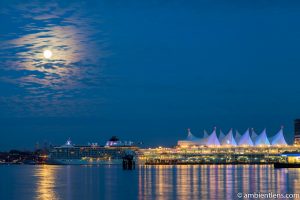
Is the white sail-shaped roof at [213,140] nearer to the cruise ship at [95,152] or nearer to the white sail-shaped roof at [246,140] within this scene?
the white sail-shaped roof at [246,140]

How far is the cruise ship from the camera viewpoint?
4818 inches

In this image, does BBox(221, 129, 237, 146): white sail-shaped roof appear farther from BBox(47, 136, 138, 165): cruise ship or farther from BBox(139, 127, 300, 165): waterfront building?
BBox(47, 136, 138, 165): cruise ship

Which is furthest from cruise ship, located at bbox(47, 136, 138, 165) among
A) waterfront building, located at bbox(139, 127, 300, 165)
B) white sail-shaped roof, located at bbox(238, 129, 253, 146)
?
white sail-shaped roof, located at bbox(238, 129, 253, 146)

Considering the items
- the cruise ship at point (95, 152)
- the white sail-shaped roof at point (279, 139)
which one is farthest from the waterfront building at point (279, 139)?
the cruise ship at point (95, 152)

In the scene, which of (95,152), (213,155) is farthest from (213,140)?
(95,152)

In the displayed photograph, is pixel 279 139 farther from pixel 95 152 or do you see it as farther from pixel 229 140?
pixel 95 152

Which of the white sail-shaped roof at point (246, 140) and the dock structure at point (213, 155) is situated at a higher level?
the white sail-shaped roof at point (246, 140)

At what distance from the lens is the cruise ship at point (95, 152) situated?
122375mm

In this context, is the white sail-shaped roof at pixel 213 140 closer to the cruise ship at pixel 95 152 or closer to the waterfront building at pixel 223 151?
the waterfront building at pixel 223 151

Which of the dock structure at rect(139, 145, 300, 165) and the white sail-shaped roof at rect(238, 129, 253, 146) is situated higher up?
the white sail-shaped roof at rect(238, 129, 253, 146)

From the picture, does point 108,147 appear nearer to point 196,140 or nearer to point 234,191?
point 196,140

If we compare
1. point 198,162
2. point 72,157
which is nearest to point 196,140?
point 198,162

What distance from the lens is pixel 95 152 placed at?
404ft

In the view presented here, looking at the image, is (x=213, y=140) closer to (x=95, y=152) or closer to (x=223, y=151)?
(x=223, y=151)
